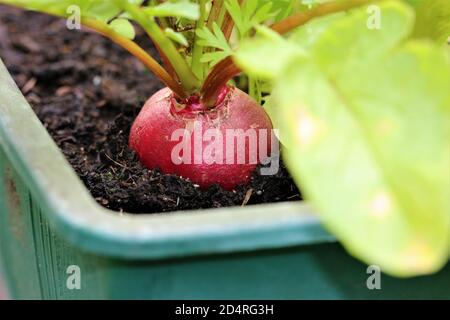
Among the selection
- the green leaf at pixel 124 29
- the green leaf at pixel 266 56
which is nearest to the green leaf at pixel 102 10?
the green leaf at pixel 124 29

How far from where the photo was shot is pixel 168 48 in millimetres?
829

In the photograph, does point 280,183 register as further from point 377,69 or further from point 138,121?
point 377,69

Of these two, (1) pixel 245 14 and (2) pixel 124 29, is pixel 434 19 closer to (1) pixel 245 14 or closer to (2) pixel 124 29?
(1) pixel 245 14

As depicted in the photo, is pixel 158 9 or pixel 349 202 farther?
pixel 158 9

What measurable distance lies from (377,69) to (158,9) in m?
0.20

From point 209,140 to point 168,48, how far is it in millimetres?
111

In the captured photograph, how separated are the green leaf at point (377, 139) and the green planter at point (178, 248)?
0.06 m

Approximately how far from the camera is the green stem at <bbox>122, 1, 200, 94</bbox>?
74 cm

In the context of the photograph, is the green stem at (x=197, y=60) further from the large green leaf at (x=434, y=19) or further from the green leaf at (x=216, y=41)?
the large green leaf at (x=434, y=19)

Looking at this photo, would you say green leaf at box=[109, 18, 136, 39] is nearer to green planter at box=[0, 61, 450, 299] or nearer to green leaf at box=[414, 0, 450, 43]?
green planter at box=[0, 61, 450, 299]

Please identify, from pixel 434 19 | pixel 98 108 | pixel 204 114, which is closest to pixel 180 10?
pixel 204 114

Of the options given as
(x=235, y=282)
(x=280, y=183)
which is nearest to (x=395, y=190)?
(x=235, y=282)
